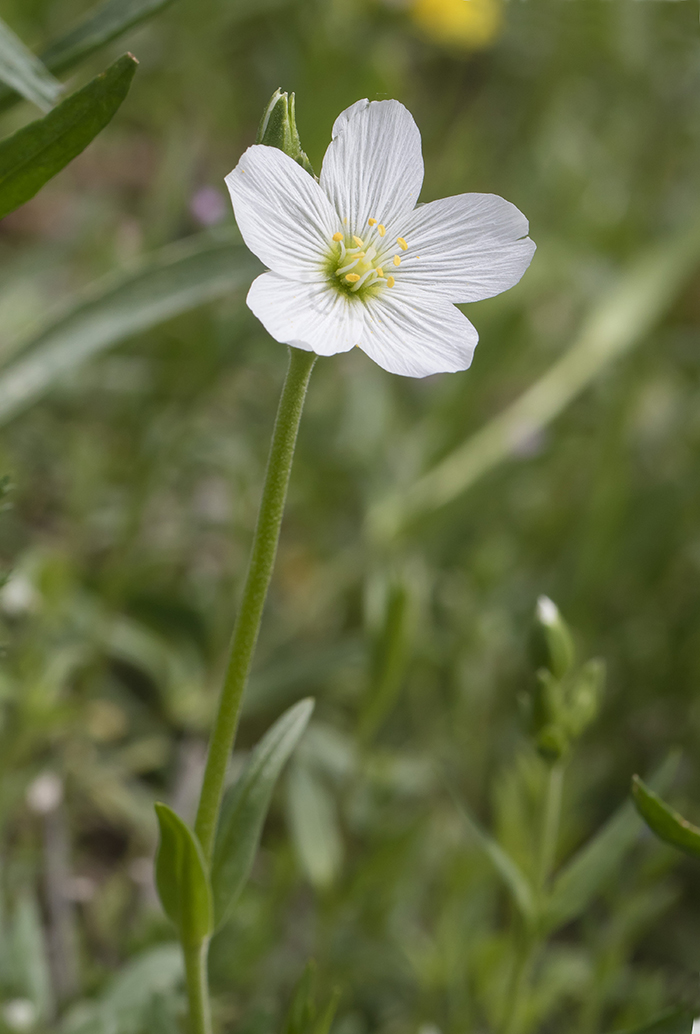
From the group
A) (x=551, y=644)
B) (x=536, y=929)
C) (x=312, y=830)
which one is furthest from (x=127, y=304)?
(x=536, y=929)

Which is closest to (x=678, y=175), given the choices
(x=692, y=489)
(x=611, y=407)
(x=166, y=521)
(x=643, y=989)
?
(x=611, y=407)

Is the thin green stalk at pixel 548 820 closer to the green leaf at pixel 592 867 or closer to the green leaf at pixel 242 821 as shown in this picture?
the green leaf at pixel 592 867

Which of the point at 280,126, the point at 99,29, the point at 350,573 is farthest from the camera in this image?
the point at 350,573

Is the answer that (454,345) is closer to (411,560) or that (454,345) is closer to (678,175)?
(411,560)

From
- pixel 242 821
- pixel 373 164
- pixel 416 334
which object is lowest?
pixel 242 821

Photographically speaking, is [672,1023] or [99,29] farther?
[99,29]

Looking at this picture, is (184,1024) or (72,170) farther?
(72,170)

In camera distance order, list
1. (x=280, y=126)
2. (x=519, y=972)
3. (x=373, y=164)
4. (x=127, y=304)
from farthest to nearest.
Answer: (x=127, y=304)
(x=519, y=972)
(x=373, y=164)
(x=280, y=126)

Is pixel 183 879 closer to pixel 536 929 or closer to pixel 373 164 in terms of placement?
pixel 536 929
